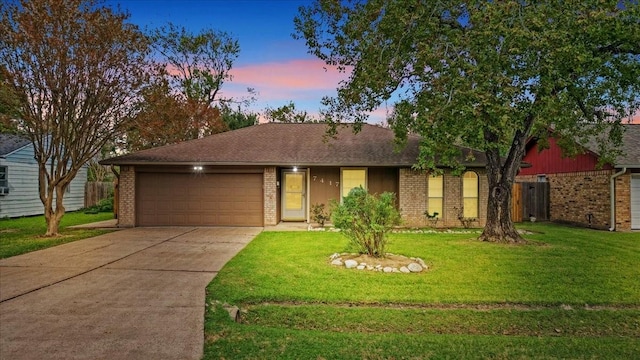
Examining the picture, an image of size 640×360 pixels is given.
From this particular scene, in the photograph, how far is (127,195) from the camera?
14875mm

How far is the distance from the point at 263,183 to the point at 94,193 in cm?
1422

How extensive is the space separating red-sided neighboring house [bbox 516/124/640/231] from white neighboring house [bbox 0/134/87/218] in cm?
2135

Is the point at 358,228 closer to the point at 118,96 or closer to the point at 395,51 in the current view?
the point at 395,51

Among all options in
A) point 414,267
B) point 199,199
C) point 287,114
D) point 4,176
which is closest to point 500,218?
point 414,267

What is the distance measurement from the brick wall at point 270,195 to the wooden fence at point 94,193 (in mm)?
14164

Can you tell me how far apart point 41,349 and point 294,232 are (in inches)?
366

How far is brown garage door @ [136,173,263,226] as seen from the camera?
15133mm

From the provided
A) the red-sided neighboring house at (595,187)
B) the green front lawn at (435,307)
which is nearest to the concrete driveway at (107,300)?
the green front lawn at (435,307)

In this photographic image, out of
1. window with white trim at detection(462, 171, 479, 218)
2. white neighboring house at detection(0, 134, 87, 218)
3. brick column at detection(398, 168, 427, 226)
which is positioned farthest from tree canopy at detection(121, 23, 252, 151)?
window with white trim at detection(462, 171, 479, 218)

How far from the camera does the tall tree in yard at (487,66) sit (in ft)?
27.0

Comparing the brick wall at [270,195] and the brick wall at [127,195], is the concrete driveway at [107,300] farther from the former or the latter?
the brick wall at [270,195]

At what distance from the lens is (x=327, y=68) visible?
40.9ft

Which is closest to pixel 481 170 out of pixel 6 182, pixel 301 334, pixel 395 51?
pixel 395 51

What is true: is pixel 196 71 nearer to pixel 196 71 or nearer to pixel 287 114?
pixel 196 71
